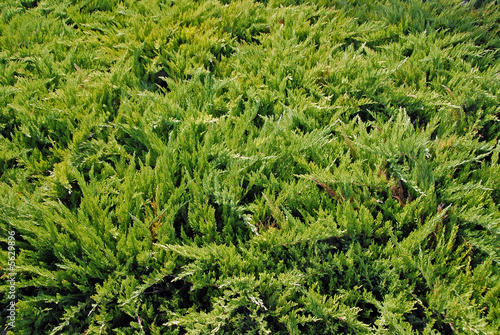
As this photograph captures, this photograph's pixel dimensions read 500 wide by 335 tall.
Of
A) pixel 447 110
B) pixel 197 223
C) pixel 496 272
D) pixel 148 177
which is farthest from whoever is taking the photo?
pixel 447 110

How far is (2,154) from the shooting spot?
199cm

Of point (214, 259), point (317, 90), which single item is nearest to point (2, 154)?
point (214, 259)

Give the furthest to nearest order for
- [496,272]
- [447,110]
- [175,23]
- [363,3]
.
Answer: [363,3] < [175,23] < [447,110] < [496,272]

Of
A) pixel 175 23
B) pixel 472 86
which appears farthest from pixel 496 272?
pixel 175 23

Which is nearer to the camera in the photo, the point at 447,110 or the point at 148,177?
the point at 148,177

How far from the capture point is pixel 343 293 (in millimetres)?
1562

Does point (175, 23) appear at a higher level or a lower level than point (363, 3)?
higher

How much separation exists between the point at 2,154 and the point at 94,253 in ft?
3.34

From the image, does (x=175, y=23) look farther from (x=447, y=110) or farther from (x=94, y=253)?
(x=447, y=110)

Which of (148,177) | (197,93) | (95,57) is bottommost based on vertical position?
(148,177)

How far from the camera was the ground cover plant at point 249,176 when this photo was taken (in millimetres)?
1522

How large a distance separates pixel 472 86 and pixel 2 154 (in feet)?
10.3

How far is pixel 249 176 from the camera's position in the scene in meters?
1.83

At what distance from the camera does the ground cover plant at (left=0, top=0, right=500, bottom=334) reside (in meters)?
1.52
